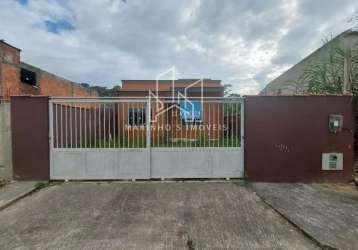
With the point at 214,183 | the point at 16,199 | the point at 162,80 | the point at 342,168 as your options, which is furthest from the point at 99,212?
the point at 162,80

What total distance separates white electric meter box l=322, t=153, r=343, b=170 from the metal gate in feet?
6.64

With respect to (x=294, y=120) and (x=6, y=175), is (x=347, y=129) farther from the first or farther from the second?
(x=6, y=175)

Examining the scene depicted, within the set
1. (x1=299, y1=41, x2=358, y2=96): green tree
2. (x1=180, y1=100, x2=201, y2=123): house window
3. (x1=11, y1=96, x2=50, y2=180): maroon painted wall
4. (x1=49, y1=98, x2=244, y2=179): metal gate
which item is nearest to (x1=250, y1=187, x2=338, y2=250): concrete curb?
(x1=49, y1=98, x2=244, y2=179): metal gate

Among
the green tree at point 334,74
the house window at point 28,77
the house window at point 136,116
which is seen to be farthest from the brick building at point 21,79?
the green tree at point 334,74

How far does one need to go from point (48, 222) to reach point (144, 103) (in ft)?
10.6

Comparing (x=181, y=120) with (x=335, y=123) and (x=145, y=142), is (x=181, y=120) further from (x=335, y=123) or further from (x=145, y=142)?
(x=335, y=123)

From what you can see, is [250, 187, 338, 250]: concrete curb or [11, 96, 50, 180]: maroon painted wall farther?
[11, 96, 50, 180]: maroon painted wall

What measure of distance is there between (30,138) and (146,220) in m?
3.89

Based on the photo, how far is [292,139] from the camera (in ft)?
18.6

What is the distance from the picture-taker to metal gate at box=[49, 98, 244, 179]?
5.70 meters

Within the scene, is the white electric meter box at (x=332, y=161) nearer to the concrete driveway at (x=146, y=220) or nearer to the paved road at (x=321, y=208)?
the paved road at (x=321, y=208)

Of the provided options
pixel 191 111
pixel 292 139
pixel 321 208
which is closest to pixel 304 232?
pixel 321 208

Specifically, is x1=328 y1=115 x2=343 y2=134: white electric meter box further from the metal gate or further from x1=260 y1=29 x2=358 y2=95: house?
x1=260 y1=29 x2=358 y2=95: house

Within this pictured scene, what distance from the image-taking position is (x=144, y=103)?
575 centimetres
